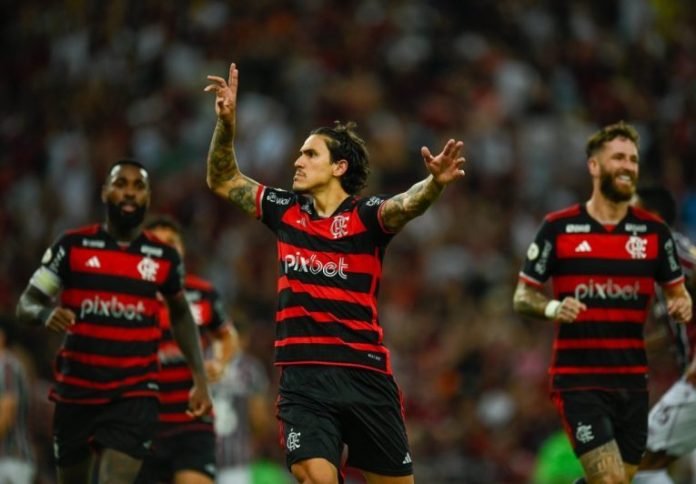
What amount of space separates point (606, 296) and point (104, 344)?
3.31m

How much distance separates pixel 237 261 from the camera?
17.1 metres

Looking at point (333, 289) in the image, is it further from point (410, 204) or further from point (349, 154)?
point (349, 154)

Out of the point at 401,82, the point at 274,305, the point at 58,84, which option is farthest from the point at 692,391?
the point at 58,84

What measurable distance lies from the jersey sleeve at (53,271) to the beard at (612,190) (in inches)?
141

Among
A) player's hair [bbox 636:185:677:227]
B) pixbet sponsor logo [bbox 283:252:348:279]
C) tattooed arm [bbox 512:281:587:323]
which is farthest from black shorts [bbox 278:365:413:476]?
player's hair [bbox 636:185:677:227]

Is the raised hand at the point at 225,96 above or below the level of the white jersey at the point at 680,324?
above

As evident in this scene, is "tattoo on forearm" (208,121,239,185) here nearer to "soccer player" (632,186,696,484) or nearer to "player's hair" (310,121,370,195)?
"player's hair" (310,121,370,195)

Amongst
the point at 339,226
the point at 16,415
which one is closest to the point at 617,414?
the point at 339,226

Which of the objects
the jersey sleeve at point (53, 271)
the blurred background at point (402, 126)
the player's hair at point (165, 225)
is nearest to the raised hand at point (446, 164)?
the jersey sleeve at point (53, 271)

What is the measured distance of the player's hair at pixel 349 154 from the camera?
834cm

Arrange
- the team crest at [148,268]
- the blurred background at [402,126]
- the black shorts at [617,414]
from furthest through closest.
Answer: the blurred background at [402,126] < the team crest at [148,268] < the black shorts at [617,414]

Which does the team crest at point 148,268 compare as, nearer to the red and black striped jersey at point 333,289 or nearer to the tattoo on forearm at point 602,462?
the red and black striped jersey at point 333,289

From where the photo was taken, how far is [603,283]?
912 centimetres

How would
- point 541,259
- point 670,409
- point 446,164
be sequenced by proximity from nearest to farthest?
1. point 446,164
2. point 541,259
3. point 670,409
